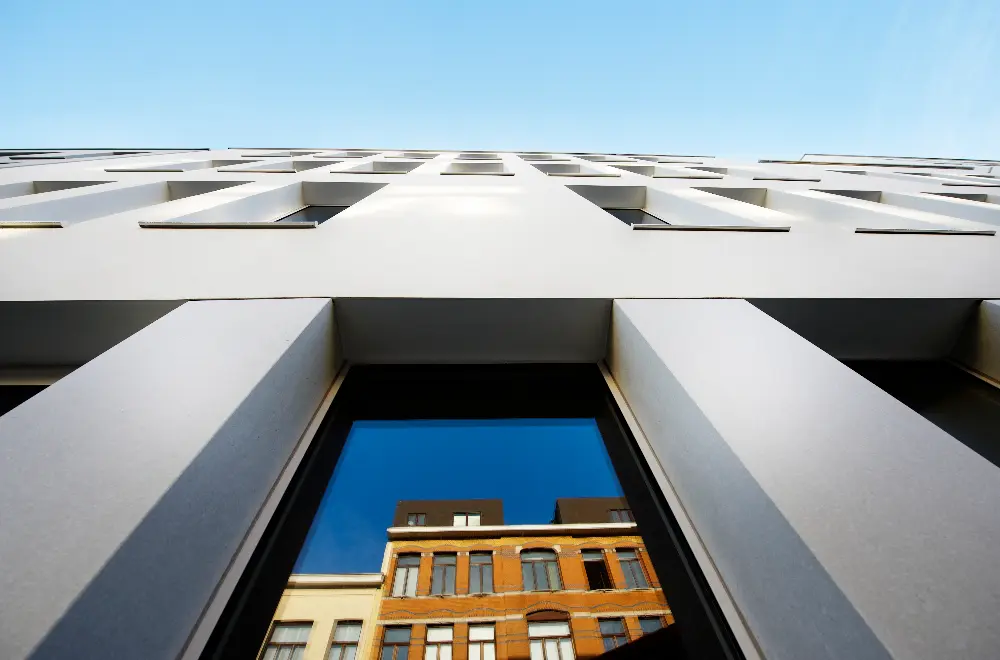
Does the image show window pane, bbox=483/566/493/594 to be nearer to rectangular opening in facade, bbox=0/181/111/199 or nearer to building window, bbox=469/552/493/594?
building window, bbox=469/552/493/594

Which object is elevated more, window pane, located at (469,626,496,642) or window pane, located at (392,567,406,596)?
window pane, located at (392,567,406,596)

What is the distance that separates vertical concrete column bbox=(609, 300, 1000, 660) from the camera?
1052 mm

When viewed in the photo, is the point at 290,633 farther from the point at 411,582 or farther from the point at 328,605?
the point at 411,582

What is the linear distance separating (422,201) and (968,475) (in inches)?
176

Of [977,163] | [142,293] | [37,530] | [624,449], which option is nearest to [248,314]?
[142,293]

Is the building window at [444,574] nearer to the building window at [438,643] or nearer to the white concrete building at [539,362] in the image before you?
the building window at [438,643]

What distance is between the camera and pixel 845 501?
52.0 inches

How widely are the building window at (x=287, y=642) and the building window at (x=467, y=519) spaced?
698 millimetres

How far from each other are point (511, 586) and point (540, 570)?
0.13 meters

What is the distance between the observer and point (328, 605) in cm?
154

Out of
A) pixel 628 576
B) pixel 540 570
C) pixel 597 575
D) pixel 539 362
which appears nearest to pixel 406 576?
pixel 540 570

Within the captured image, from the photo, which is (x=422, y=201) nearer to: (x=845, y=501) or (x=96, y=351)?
(x=96, y=351)

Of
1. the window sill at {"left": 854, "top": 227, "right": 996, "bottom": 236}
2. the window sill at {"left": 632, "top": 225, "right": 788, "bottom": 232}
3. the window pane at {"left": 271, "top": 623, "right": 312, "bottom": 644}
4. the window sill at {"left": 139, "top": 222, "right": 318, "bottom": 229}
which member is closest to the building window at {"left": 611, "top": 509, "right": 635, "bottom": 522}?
the window pane at {"left": 271, "top": 623, "right": 312, "bottom": 644}

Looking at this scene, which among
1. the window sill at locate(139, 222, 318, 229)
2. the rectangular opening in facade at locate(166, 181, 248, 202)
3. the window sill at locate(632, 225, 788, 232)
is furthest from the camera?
the rectangular opening in facade at locate(166, 181, 248, 202)
